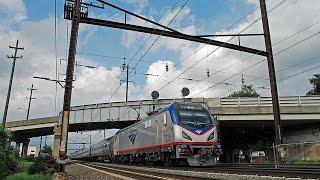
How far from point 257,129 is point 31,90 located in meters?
45.2

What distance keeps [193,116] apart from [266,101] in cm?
1956

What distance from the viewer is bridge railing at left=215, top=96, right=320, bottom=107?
35.9 metres

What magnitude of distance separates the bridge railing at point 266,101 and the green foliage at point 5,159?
975 inches

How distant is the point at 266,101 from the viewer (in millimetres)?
37844

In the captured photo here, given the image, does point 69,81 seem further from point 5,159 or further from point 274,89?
point 274,89

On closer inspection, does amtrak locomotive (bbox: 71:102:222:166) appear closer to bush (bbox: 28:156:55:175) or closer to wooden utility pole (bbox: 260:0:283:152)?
wooden utility pole (bbox: 260:0:283:152)

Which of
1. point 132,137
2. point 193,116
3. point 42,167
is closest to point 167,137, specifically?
point 193,116

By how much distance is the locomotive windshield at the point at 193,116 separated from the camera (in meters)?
20.1

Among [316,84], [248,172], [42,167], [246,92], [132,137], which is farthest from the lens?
[246,92]

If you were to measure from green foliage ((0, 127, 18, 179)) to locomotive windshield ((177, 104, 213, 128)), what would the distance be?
894 cm

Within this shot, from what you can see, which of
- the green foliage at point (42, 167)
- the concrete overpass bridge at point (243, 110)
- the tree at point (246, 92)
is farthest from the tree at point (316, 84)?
the green foliage at point (42, 167)

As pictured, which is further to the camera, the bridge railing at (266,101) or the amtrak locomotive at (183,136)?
the bridge railing at (266,101)

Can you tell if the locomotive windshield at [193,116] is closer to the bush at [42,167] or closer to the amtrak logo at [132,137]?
the bush at [42,167]

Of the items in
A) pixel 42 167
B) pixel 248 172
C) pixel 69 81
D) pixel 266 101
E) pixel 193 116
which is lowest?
pixel 248 172
